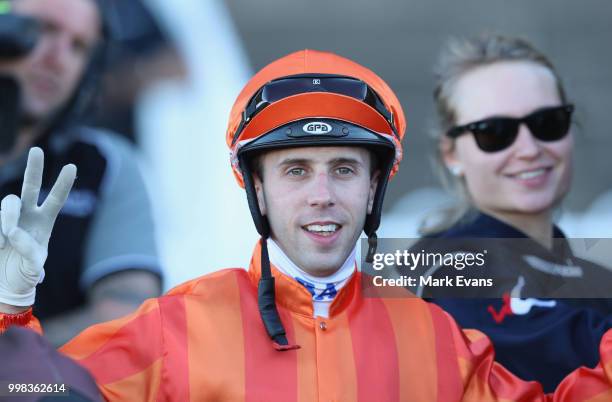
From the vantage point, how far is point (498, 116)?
11.4 ft

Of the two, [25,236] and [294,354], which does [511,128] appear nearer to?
[294,354]

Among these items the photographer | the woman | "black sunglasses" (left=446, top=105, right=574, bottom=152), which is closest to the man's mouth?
the woman

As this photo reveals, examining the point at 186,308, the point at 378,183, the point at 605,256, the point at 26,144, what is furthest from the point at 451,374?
the point at 26,144

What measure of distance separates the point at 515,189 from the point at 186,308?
5.06 ft

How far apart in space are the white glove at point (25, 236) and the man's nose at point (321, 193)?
0.62 m

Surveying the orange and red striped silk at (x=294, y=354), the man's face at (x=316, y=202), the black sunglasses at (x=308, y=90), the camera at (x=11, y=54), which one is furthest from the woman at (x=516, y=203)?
the camera at (x=11, y=54)

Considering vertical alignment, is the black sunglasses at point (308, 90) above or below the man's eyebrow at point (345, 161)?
above

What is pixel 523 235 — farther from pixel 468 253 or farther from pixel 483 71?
pixel 483 71

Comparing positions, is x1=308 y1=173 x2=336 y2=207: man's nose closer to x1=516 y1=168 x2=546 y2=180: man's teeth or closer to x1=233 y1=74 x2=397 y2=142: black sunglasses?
x1=233 y1=74 x2=397 y2=142: black sunglasses

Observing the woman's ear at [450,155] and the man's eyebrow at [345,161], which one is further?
the woman's ear at [450,155]

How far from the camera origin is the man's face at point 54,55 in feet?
11.7

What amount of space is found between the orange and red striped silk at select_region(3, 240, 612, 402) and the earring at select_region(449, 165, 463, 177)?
1033 millimetres

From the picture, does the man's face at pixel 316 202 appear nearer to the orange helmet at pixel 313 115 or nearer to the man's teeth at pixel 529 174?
the orange helmet at pixel 313 115

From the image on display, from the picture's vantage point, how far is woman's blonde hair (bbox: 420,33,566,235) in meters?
3.64
